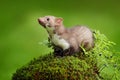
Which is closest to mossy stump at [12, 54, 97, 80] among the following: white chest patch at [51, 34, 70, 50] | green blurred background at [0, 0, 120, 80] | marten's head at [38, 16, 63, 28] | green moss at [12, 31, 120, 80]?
green moss at [12, 31, 120, 80]

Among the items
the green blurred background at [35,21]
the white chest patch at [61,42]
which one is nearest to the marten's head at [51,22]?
the white chest patch at [61,42]

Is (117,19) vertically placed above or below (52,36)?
above

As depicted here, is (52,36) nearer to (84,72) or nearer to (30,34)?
(84,72)

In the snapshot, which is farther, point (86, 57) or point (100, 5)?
point (100, 5)

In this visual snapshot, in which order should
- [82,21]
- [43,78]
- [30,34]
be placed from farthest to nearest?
[82,21] → [30,34] → [43,78]

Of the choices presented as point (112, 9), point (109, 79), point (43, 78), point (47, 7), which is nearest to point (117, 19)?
point (112, 9)

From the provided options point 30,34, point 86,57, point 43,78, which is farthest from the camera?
point 30,34
